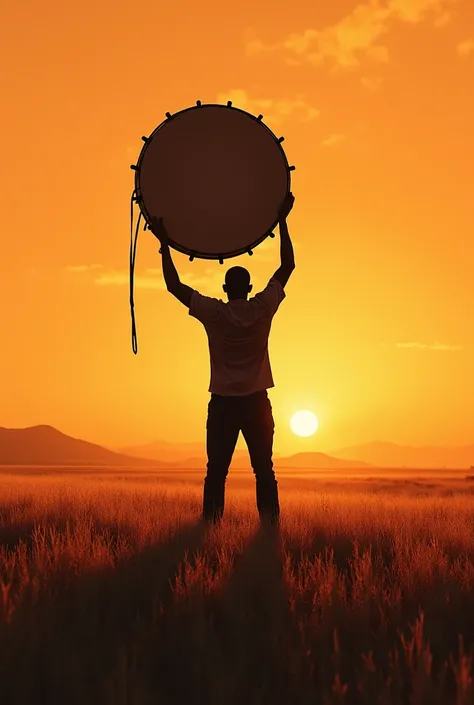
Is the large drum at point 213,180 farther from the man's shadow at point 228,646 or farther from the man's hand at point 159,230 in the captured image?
the man's shadow at point 228,646

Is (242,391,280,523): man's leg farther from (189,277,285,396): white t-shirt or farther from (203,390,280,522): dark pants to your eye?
(189,277,285,396): white t-shirt

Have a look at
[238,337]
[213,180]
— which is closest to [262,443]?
[238,337]

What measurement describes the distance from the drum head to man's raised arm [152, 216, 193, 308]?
0.10 meters

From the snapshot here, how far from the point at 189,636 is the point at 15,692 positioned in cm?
84

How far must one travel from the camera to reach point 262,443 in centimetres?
681

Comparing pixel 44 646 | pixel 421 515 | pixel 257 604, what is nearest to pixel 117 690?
pixel 44 646

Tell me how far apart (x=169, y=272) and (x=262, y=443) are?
179 centimetres

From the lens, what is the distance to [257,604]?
402 cm

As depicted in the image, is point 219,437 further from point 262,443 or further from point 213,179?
point 213,179

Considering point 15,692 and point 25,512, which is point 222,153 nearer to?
point 25,512

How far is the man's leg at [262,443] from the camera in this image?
6.73 meters

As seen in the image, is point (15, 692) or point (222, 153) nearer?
point (15, 692)

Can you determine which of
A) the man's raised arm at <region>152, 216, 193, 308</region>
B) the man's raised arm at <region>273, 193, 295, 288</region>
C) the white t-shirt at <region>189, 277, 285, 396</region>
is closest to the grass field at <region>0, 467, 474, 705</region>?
the white t-shirt at <region>189, 277, 285, 396</region>

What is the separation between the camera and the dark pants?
673 centimetres
